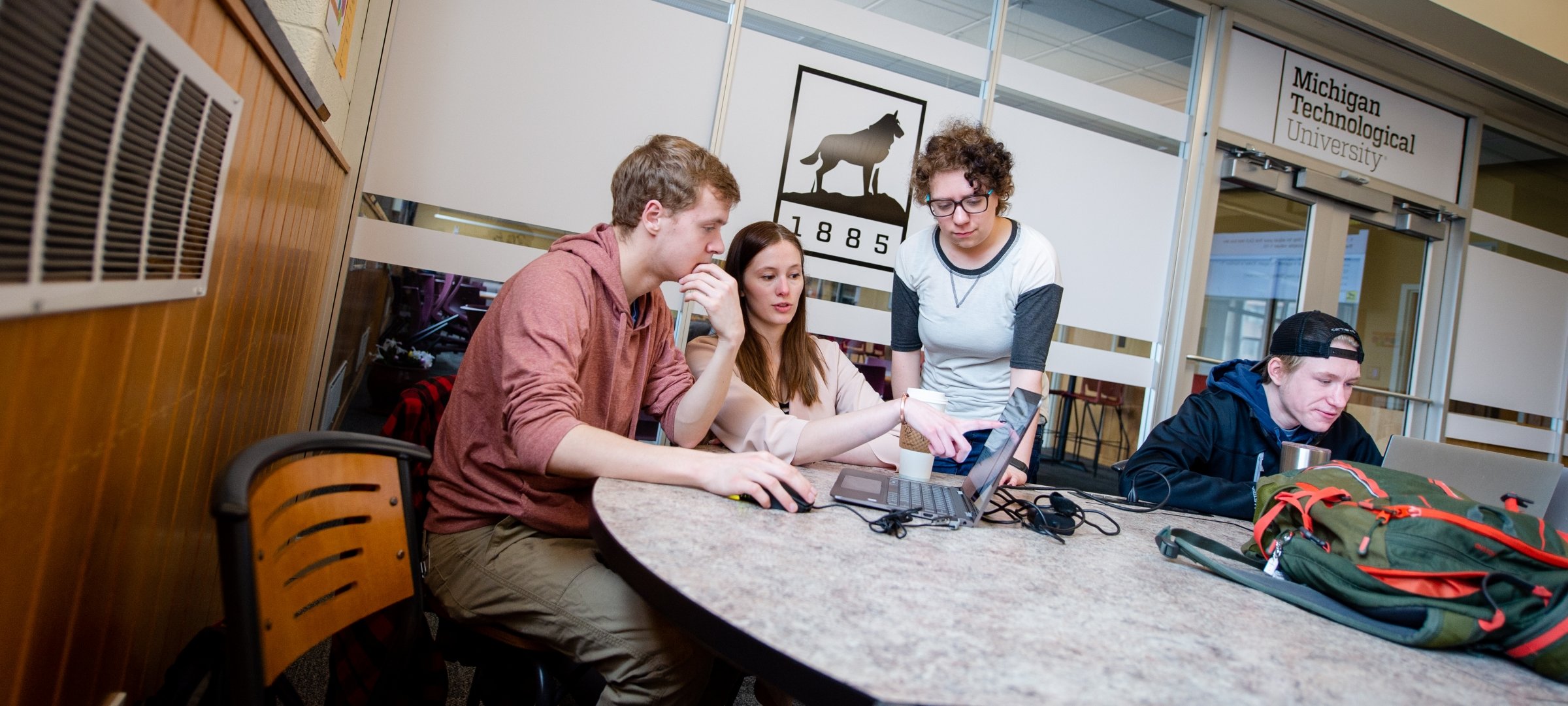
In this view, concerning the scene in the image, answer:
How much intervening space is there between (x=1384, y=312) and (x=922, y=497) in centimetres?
436

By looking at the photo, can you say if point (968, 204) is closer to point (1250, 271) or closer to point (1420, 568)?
point (1420, 568)

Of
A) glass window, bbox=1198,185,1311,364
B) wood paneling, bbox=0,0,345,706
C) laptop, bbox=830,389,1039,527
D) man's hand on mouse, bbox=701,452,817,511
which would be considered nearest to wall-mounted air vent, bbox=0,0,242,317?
wood paneling, bbox=0,0,345,706

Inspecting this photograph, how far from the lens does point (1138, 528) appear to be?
Answer: 59.4 inches

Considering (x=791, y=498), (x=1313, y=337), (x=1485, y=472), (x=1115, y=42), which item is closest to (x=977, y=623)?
(x=791, y=498)

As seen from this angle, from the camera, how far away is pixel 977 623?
0.82 metres

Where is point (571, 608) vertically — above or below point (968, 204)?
below

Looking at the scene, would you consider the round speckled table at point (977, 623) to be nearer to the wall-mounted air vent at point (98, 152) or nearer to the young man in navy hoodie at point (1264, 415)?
the wall-mounted air vent at point (98, 152)

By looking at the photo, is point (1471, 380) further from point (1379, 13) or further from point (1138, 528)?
point (1138, 528)

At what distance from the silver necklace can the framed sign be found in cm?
104

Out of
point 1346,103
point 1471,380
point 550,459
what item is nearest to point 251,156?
point 550,459

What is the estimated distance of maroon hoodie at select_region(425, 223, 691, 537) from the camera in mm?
1284

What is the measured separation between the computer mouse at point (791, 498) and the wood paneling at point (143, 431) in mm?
730

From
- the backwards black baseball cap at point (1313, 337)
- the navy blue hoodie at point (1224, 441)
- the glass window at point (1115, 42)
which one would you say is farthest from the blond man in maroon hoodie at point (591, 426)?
the glass window at point (1115, 42)

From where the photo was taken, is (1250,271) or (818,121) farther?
(1250,271)
